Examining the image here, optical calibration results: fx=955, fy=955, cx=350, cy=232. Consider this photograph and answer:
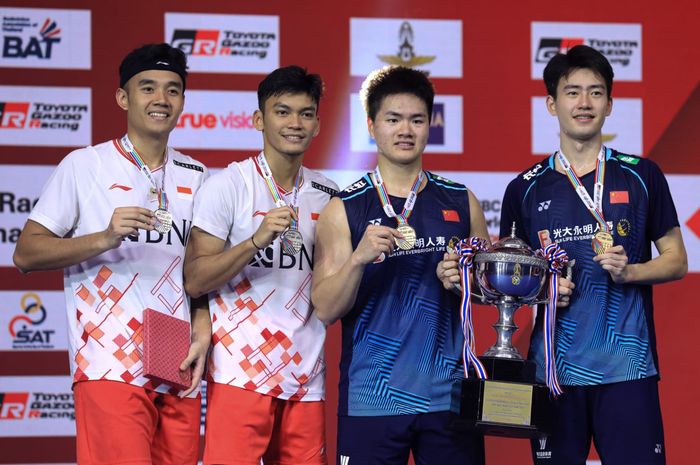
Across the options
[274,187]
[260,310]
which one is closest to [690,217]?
[274,187]

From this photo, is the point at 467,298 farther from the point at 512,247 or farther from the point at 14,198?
the point at 14,198

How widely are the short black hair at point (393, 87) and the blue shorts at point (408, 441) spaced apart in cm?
96

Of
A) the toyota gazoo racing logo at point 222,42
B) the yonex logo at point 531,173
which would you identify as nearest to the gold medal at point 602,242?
the yonex logo at point 531,173

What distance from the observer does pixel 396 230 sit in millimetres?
2797

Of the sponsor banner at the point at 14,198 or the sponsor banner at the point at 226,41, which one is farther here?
the sponsor banner at the point at 226,41

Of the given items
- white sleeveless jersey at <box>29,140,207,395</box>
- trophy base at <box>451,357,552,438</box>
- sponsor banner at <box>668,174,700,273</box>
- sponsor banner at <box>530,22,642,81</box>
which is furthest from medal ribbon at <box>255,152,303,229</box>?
sponsor banner at <box>668,174,700,273</box>

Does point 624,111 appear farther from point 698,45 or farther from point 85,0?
point 85,0

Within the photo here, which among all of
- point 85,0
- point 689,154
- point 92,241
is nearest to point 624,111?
point 689,154

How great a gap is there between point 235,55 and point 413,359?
2387mm

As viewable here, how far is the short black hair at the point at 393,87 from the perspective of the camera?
3.06 meters

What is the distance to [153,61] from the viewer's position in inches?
125

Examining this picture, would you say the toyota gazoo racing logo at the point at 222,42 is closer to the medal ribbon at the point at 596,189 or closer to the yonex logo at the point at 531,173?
the yonex logo at the point at 531,173

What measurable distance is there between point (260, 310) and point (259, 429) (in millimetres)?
378

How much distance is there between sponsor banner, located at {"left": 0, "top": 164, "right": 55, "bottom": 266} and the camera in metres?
4.63
